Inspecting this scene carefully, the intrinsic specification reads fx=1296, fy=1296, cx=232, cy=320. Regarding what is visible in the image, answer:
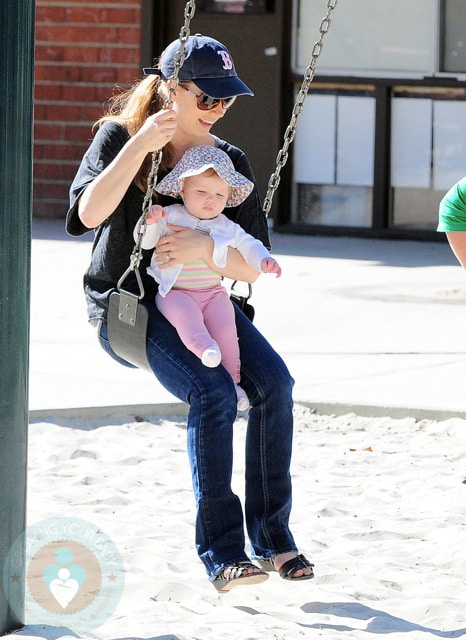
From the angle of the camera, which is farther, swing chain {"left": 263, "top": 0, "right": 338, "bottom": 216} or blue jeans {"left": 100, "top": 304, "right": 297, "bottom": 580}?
swing chain {"left": 263, "top": 0, "right": 338, "bottom": 216}

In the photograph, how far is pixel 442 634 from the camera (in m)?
3.80

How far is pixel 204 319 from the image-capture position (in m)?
3.99

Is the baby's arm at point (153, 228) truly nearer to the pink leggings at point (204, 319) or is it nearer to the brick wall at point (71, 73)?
the pink leggings at point (204, 319)

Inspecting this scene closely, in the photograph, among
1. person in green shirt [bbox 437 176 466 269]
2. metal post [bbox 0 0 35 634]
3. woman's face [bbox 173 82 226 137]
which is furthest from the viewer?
person in green shirt [bbox 437 176 466 269]

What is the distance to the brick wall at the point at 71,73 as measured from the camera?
12984 mm

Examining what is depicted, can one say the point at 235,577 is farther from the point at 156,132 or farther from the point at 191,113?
the point at 191,113

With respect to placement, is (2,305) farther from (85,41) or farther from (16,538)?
(85,41)

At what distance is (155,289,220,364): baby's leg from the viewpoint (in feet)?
12.6

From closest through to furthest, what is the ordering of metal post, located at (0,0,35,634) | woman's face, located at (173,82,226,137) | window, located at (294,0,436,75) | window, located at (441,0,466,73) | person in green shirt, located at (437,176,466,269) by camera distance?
metal post, located at (0,0,35,634) → woman's face, located at (173,82,226,137) → person in green shirt, located at (437,176,466,269) → window, located at (441,0,466,73) → window, located at (294,0,436,75)

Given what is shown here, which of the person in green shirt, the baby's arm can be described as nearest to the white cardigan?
the baby's arm

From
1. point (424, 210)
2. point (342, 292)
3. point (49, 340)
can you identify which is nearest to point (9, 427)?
point (49, 340)

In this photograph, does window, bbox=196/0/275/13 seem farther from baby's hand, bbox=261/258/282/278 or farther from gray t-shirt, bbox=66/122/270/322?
baby's hand, bbox=261/258/282/278

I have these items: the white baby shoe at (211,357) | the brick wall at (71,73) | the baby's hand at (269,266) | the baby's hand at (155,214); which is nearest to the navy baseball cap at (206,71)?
the baby's hand at (155,214)

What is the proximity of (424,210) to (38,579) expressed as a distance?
29.0 feet
